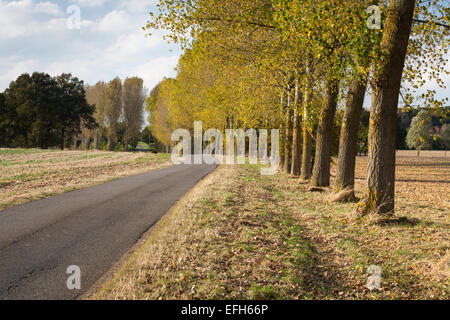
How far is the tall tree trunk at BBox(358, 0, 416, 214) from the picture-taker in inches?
314

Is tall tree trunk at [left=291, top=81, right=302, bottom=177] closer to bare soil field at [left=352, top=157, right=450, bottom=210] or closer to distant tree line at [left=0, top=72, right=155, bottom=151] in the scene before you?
bare soil field at [left=352, top=157, right=450, bottom=210]

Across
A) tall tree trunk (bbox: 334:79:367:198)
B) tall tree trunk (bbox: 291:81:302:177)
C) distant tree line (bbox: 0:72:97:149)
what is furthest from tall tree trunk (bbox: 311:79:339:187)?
distant tree line (bbox: 0:72:97:149)

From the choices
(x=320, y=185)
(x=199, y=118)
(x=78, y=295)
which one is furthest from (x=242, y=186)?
(x=199, y=118)

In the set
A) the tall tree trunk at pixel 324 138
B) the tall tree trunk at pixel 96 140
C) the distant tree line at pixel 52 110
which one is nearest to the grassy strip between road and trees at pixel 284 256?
the tall tree trunk at pixel 324 138

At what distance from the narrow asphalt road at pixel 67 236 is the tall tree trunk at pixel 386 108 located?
6.10 m

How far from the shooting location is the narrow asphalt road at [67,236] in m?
5.27

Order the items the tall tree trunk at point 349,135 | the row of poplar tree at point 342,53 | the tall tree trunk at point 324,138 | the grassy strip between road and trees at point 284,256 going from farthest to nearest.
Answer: the tall tree trunk at point 324,138
the tall tree trunk at point 349,135
the row of poplar tree at point 342,53
the grassy strip between road and trees at point 284,256

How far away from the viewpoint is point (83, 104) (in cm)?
6525

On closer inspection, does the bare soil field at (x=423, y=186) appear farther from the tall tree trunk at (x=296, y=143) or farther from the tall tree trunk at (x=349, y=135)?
the tall tree trunk at (x=296, y=143)

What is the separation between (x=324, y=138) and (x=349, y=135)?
2.67 metres

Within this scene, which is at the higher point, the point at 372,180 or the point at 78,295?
the point at 372,180
